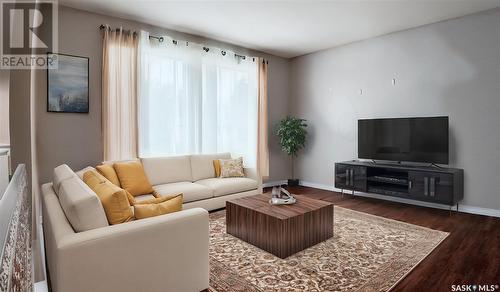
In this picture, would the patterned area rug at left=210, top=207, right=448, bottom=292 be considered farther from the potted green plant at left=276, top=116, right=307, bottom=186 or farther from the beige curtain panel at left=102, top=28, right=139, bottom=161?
the potted green plant at left=276, top=116, right=307, bottom=186

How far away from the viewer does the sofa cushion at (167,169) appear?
13.0 feet

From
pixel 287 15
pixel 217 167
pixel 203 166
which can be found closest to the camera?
pixel 287 15

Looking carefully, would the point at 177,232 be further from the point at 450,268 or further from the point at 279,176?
the point at 279,176

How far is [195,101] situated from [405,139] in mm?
3596

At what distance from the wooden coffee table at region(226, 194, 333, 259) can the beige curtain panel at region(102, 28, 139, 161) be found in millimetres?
1960

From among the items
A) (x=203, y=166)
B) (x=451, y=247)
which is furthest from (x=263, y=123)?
(x=451, y=247)

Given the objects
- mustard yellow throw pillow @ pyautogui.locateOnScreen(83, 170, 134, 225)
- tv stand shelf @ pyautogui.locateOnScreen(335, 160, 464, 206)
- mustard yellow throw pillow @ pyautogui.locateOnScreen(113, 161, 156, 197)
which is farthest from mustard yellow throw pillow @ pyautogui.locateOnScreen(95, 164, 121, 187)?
tv stand shelf @ pyautogui.locateOnScreen(335, 160, 464, 206)

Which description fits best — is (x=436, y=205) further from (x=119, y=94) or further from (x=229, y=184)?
(x=119, y=94)

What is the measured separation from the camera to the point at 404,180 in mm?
4234

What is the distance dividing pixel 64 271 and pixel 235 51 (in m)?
4.82

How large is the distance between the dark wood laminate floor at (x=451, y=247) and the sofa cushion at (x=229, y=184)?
154cm

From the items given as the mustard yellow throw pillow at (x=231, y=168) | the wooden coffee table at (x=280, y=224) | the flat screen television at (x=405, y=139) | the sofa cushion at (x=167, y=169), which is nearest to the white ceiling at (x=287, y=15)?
the flat screen television at (x=405, y=139)

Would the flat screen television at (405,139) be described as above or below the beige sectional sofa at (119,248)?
above

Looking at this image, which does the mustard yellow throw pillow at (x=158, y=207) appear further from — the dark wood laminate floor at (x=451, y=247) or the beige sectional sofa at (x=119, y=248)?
the dark wood laminate floor at (x=451, y=247)
